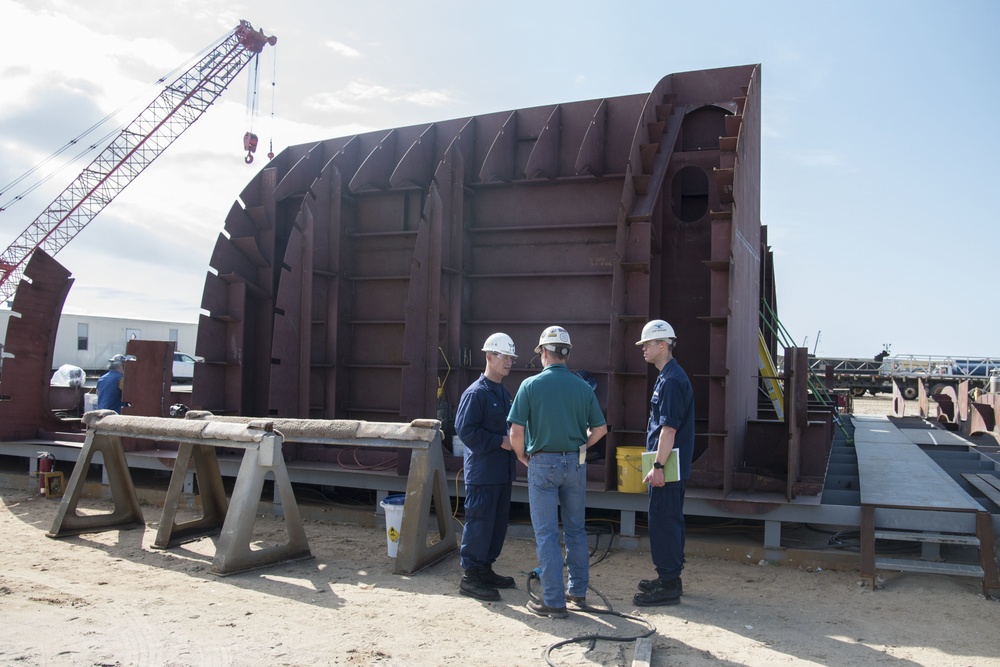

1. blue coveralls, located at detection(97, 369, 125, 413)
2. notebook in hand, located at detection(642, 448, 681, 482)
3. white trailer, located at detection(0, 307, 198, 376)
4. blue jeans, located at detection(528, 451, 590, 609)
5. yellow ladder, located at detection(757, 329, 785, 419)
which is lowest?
blue jeans, located at detection(528, 451, 590, 609)

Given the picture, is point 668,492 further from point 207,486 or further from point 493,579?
point 207,486

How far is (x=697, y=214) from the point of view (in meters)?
8.69

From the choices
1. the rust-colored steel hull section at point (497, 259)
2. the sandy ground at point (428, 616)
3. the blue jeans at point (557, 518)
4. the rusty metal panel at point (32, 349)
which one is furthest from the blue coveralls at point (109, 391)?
the blue jeans at point (557, 518)

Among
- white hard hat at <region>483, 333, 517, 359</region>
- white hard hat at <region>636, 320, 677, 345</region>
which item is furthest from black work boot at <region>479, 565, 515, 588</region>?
white hard hat at <region>636, 320, 677, 345</region>

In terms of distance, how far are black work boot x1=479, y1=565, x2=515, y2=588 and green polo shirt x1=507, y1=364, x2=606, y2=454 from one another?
3.62 ft

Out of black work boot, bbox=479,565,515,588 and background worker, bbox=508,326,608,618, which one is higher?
background worker, bbox=508,326,608,618

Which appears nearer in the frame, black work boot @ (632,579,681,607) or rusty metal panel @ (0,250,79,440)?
black work boot @ (632,579,681,607)

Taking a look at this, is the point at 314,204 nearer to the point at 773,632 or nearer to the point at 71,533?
the point at 71,533

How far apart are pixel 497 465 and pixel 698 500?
2120mm

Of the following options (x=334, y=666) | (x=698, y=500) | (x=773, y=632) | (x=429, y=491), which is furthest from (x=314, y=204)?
(x=773, y=632)

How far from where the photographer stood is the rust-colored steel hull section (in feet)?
24.8

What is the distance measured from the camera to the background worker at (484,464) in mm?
5668

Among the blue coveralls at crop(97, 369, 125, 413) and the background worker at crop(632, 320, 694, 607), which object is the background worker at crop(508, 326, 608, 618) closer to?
the background worker at crop(632, 320, 694, 607)

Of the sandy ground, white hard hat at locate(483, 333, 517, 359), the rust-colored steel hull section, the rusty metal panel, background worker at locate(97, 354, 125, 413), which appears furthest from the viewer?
the rusty metal panel
